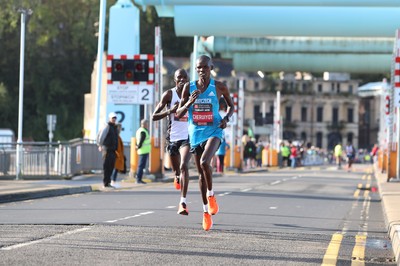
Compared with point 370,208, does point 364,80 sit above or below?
above

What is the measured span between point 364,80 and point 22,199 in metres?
155

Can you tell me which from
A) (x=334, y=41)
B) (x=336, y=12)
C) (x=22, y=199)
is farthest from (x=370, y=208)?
(x=334, y=41)

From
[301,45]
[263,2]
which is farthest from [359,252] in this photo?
[301,45]

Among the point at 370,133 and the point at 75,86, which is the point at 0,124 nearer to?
the point at 75,86

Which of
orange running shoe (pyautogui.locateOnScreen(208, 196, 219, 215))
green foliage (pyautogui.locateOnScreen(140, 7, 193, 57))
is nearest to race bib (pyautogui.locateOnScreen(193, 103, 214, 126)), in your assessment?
orange running shoe (pyautogui.locateOnScreen(208, 196, 219, 215))

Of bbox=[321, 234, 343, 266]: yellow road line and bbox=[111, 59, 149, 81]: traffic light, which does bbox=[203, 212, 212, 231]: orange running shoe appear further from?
bbox=[111, 59, 149, 81]: traffic light

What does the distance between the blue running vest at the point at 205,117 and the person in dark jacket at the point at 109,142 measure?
1231 cm

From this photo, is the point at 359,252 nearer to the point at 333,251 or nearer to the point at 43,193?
the point at 333,251

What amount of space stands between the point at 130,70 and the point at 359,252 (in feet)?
75.6

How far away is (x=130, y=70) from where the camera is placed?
116 ft

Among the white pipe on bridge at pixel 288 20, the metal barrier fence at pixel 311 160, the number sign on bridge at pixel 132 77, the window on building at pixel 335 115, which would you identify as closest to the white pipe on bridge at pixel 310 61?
the white pipe on bridge at pixel 288 20

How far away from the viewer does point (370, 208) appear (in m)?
23.0

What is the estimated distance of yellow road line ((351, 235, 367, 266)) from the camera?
11681 millimetres

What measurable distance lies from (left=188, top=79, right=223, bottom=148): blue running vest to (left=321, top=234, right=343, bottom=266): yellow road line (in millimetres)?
1953
